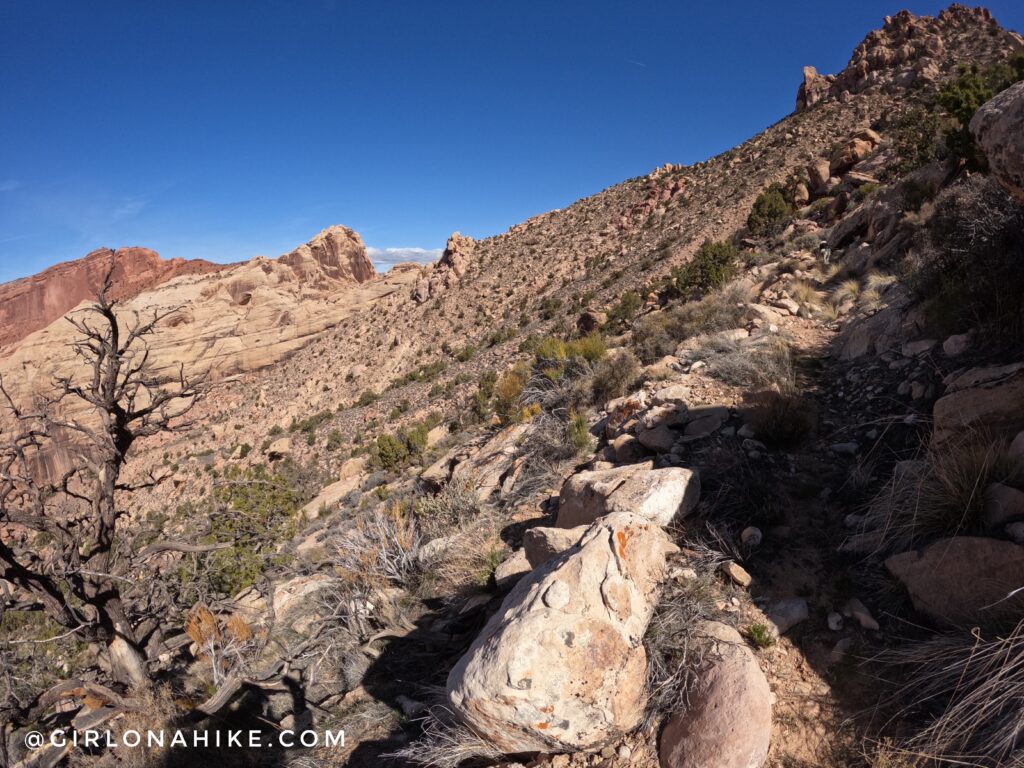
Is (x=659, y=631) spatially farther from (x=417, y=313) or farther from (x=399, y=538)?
(x=417, y=313)

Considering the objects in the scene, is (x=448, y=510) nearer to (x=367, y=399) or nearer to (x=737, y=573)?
(x=737, y=573)

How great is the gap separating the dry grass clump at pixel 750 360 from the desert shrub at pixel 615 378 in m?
1.04

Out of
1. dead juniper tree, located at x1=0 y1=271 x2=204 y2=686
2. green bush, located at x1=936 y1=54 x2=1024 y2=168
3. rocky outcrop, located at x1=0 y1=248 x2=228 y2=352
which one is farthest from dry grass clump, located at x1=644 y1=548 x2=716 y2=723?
rocky outcrop, located at x1=0 y1=248 x2=228 y2=352

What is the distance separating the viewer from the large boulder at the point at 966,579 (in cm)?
227

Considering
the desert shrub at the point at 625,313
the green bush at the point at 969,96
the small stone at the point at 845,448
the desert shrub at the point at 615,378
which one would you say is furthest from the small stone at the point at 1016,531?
the desert shrub at the point at 625,313

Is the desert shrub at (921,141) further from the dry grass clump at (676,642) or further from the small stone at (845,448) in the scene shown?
the dry grass clump at (676,642)

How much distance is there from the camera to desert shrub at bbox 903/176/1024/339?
13.3 ft

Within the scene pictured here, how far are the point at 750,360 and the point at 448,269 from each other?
30232mm

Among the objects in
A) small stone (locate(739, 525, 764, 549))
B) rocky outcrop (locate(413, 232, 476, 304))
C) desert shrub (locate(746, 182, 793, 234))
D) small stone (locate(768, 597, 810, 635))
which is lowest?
small stone (locate(768, 597, 810, 635))

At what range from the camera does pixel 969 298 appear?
4.46 metres

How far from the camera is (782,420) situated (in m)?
4.62

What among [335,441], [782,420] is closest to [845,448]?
[782,420]

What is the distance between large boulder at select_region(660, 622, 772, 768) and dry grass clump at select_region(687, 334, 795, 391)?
3470 millimetres

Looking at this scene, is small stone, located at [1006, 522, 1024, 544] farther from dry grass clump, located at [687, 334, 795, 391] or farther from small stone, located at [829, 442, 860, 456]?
dry grass clump, located at [687, 334, 795, 391]
